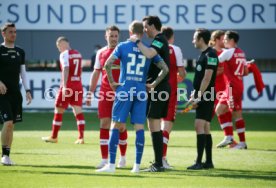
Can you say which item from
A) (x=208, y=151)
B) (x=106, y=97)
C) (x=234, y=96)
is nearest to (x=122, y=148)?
(x=106, y=97)

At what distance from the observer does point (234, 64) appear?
55.5 ft

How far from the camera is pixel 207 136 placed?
13.3 meters

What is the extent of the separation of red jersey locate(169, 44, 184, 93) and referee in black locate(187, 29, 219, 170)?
2.58 feet

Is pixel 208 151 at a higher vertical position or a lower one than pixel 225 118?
lower

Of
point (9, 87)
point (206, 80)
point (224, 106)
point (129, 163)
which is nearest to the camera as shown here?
point (206, 80)

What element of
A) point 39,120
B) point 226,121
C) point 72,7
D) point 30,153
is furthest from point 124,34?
point 30,153

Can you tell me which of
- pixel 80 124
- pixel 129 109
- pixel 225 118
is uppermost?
pixel 129 109

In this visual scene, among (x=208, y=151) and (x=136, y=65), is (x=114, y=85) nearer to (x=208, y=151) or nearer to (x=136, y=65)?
(x=136, y=65)

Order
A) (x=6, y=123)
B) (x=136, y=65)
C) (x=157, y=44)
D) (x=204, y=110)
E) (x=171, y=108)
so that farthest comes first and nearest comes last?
1. (x=171, y=108)
2. (x=6, y=123)
3. (x=204, y=110)
4. (x=157, y=44)
5. (x=136, y=65)

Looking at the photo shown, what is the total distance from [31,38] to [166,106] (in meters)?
14.6

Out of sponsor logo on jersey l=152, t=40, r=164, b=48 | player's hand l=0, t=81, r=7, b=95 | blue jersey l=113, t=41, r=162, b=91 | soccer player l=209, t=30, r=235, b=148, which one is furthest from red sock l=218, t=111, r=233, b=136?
player's hand l=0, t=81, r=7, b=95

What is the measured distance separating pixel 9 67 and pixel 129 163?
2.71 m

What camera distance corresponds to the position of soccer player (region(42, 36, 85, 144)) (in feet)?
58.3

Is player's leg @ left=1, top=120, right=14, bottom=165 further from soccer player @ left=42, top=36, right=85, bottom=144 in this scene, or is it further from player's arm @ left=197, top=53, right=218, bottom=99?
soccer player @ left=42, top=36, right=85, bottom=144
